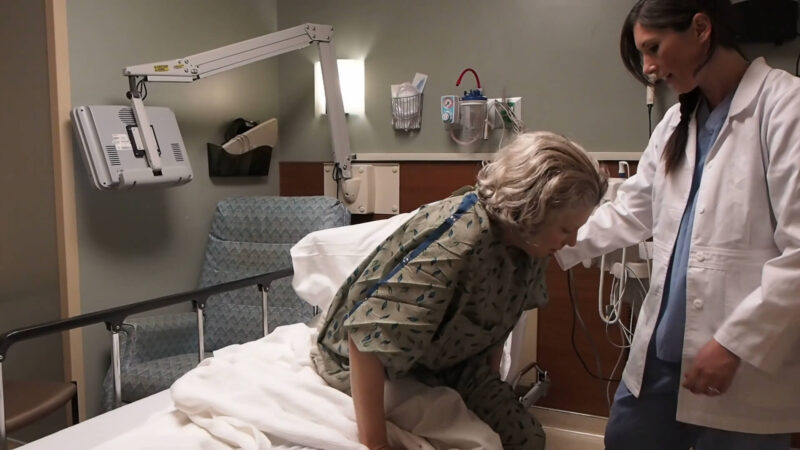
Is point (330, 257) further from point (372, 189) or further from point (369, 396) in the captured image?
point (372, 189)

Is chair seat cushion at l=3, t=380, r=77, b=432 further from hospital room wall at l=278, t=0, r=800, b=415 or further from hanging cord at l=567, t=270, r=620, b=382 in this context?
hanging cord at l=567, t=270, r=620, b=382

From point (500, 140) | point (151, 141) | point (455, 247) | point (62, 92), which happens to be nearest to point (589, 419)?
point (500, 140)

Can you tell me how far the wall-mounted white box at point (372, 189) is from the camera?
3.04 meters

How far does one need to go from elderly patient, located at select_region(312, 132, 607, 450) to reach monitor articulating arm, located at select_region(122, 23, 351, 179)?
142 cm

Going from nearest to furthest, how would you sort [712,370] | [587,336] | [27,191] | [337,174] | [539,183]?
1. [539,183]
2. [712,370]
3. [27,191]
4. [587,336]
5. [337,174]

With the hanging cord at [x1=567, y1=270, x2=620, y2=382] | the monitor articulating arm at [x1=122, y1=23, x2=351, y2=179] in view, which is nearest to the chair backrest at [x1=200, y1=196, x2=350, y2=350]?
the monitor articulating arm at [x1=122, y1=23, x2=351, y2=179]

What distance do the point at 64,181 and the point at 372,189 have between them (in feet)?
4.32

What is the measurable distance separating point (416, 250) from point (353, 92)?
2.02 metres

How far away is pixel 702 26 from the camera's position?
1.29m

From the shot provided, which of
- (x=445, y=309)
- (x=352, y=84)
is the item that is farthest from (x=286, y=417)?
(x=352, y=84)

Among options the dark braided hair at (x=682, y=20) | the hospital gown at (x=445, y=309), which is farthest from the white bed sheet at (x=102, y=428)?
the dark braided hair at (x=682, y=20)

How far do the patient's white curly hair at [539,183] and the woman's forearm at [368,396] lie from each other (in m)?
0.36

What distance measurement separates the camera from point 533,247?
1233 mm

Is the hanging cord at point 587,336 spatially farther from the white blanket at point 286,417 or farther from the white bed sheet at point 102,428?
the white bed sheet at point 102,428
